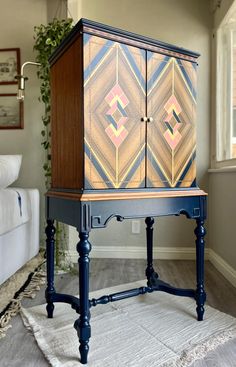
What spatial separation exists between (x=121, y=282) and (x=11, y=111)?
1.83m

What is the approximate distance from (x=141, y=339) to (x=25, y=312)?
0.66m

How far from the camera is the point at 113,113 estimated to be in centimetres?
130

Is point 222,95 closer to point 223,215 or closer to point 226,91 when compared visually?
point 226,91

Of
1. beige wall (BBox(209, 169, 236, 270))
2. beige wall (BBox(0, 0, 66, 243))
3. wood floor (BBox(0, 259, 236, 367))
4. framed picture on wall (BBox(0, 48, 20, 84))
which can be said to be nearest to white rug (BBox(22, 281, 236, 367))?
wood floor (BBox(0, 259, 236, 367))

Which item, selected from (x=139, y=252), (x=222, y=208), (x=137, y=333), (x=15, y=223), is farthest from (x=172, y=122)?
(x=139, y=252)

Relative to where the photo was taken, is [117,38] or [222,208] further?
[222,208]

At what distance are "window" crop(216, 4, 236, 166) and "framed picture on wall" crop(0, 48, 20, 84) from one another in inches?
71.5

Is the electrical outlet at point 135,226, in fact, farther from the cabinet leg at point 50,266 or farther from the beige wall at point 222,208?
the cabinet leg at point 50,266

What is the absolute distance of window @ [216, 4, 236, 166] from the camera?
8.04 ft

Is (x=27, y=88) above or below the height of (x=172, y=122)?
above

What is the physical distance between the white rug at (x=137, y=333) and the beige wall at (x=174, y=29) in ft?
3.20

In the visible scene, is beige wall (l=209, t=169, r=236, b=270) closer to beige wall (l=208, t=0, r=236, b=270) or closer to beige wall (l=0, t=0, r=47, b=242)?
beige wall (l=208, t=0, r=236, b=270)

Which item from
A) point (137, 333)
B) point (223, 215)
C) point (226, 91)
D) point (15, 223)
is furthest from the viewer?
point (226, 91)

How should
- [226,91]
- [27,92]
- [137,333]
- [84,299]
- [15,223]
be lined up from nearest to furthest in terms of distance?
[84,299] → [137,333] → [15,223] → [226,91] → [27,92]
